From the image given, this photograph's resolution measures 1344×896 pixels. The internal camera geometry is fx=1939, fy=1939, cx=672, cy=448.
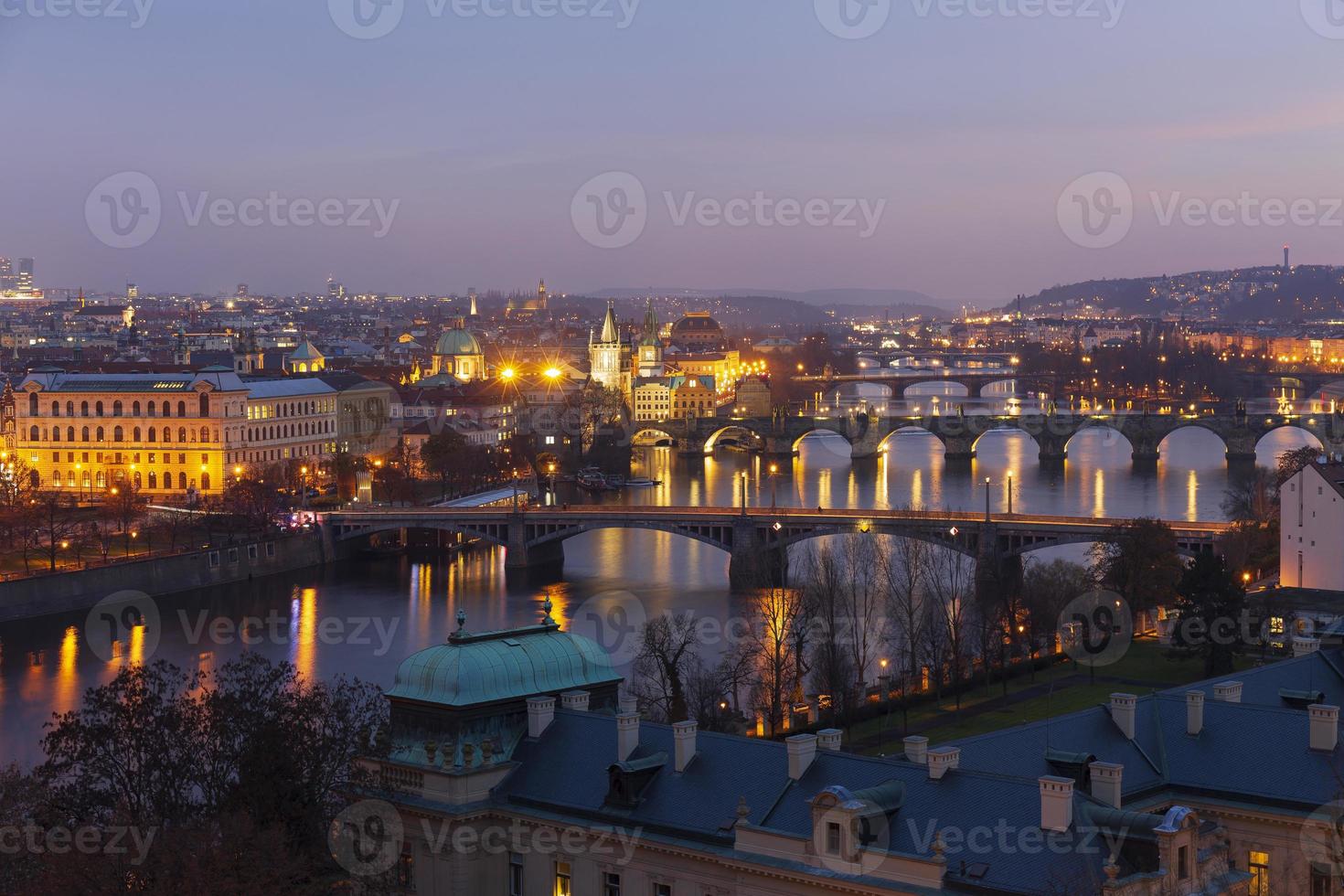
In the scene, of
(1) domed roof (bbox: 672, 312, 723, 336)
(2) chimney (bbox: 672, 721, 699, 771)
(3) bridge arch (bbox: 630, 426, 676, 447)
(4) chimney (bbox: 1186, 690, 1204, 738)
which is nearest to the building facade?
(4) chimney (bbox: 1186, 690, 1204, 738)

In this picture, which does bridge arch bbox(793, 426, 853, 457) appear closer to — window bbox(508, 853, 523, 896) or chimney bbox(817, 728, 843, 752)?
window bbox(508, 853, 523, 896)

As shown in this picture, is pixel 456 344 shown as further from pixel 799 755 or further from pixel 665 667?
pixel 799 755

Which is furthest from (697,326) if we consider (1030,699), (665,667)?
(1030,699)

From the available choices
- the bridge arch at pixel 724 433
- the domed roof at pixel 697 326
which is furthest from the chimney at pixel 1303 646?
the domed roof at pixel 697 326

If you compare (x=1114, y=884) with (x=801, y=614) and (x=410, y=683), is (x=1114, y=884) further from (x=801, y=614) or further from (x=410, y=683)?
(x=801, y=614)

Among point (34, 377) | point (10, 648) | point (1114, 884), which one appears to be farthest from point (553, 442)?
point (1114, 884)

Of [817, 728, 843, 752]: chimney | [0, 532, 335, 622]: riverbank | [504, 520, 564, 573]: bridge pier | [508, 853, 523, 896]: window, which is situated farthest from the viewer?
[504, 520, 564, 573]: bridge pier

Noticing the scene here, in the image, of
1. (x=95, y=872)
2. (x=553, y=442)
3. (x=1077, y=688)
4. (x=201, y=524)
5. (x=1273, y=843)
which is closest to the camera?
(x=95, y=872)
